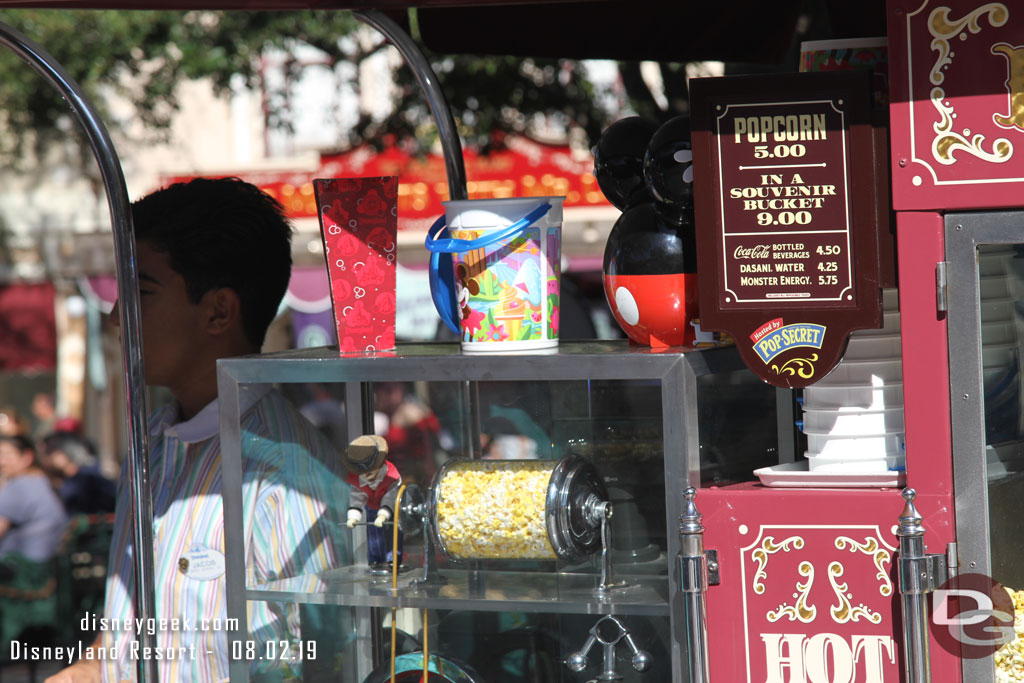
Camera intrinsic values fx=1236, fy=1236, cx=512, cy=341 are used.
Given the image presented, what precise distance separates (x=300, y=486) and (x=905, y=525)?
1.13m

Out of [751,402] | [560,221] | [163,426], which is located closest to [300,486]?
[163,426]

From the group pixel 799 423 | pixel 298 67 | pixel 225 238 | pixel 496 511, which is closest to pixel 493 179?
pixel 298 67

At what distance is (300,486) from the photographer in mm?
2379

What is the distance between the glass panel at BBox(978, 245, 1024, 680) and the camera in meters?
1.87

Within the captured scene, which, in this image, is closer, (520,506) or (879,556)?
(879,556)

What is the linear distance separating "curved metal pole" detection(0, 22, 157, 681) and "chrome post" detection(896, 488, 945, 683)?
1.30 metres

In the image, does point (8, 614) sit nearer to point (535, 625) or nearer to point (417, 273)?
point (417, 273)

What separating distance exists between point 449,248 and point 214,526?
84cm

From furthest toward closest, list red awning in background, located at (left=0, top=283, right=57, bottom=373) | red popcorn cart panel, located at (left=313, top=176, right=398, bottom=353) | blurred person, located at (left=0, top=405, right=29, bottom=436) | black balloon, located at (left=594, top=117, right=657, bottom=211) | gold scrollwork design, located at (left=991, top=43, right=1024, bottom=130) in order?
1. red awning in background, located at (left=0, top=283, right=57, bottom=373)
2. blurred person, located at (left=0, top=405, right=29, bottom=436)
3. red popcorn cart panel, located at (left=313, top=176, right=398, bottom=353)
4. black balloon, located at (left=594, top=117, right=657, bottom=211)
5. gold scrollwork design, located at (left=991, top=43, right=1024, bottom=130)

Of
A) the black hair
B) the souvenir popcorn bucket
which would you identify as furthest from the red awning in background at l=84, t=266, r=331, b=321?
the souvenir popcorn bucket

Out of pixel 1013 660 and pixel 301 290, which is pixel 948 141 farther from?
pixel 301 290

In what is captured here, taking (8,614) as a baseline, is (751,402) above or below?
above

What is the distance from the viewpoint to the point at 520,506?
2.07 m

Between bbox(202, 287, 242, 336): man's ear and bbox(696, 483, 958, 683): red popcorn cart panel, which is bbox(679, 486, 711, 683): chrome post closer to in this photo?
bbox(696, 483, 958, 683): red popcorn cart panel
